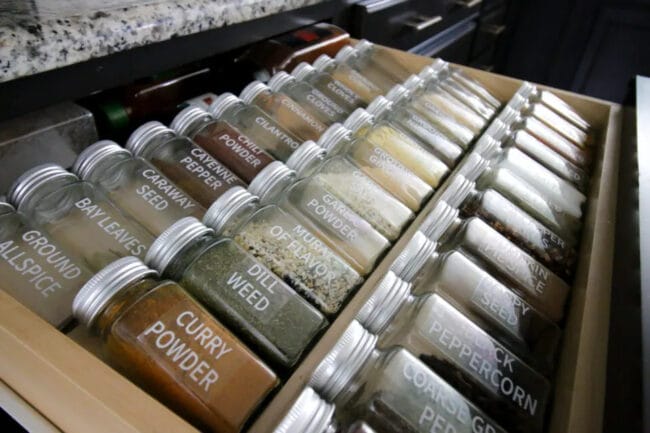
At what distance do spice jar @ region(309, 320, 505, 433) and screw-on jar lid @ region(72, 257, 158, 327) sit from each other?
6.5 inches

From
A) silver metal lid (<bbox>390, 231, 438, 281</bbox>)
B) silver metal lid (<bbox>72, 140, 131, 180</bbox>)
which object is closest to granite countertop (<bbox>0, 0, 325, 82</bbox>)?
silver metal lid (<bbox>72, 140, 131, 180</bbox>)

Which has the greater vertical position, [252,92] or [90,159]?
[252,92]

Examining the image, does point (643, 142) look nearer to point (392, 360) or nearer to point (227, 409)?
point (392, 360)

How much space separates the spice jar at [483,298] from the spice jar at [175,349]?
0.60 feet

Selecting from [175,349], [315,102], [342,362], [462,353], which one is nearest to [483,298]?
[462,353]

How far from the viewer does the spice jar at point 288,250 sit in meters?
0.42

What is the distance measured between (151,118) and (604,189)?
0.65 metres

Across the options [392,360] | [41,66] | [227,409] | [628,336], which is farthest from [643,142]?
[41,66]

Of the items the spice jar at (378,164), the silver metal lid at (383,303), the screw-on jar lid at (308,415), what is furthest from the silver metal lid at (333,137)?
the screw-on jar lid at (308,415)

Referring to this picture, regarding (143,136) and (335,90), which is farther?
(335,90)

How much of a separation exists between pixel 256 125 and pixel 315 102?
13 cm

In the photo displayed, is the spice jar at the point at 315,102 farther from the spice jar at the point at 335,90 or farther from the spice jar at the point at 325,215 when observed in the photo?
the spice jar at the point at 325,215

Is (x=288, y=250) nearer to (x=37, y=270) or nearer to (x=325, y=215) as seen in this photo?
(x=325, y=215)

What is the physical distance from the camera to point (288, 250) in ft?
1.43
